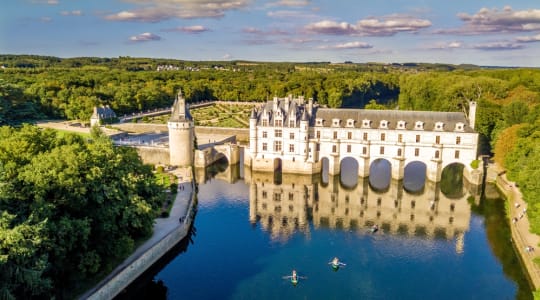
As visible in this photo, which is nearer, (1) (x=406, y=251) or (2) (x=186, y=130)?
(1) (x=406, y=251)

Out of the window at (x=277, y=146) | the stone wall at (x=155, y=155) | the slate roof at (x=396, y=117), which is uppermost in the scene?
the slate roof at (x=396, y=117)

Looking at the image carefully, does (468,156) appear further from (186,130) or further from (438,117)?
(186,130)

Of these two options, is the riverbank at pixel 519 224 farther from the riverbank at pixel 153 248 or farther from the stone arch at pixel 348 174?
the riverbank at pixel 153 248

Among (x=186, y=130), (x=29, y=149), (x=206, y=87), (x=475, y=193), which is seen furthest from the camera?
(x=206, y=87)

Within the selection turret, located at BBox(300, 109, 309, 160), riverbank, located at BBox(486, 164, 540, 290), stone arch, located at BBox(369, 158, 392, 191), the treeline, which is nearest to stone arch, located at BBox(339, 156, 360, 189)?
stone arch, located at BBox(369, 158, 392, 191)

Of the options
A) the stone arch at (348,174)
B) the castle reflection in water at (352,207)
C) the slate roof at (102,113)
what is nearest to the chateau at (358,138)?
the stone arch at (348,174)

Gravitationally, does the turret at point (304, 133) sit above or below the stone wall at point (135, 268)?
above

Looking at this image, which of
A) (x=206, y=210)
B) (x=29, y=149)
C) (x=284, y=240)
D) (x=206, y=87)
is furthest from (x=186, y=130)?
(x=206, y=87)
